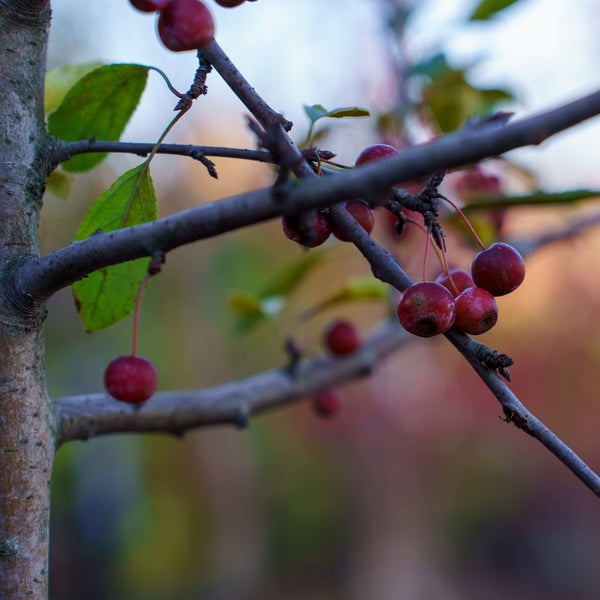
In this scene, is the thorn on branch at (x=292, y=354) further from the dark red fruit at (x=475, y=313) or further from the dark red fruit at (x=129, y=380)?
the dark red fruit at (x=475, y=313)

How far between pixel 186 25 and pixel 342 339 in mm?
1017

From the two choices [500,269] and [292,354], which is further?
[292,354]

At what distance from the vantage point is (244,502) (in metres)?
8.14

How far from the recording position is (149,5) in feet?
1.90

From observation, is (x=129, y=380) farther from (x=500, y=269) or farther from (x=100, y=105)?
(x=500, y=269)

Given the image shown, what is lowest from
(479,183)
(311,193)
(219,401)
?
(311,193)

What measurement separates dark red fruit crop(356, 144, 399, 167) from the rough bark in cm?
45

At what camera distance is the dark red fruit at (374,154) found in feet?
2.24

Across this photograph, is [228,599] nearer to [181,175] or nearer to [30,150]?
[181,175]

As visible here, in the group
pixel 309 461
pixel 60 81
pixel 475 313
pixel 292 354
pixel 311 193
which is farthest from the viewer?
pixel 309 461

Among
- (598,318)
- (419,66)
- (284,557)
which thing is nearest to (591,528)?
(598,318)

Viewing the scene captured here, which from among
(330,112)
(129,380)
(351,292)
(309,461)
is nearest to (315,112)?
(330,112)

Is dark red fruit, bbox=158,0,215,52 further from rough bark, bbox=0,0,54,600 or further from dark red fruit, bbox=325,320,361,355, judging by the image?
dark red fruit, bbox=325,320,361,355

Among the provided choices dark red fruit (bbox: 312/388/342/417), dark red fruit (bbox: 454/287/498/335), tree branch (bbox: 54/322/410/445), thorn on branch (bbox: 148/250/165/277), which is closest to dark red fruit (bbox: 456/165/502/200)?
tree branch (bbox: 54/322/410/445)
